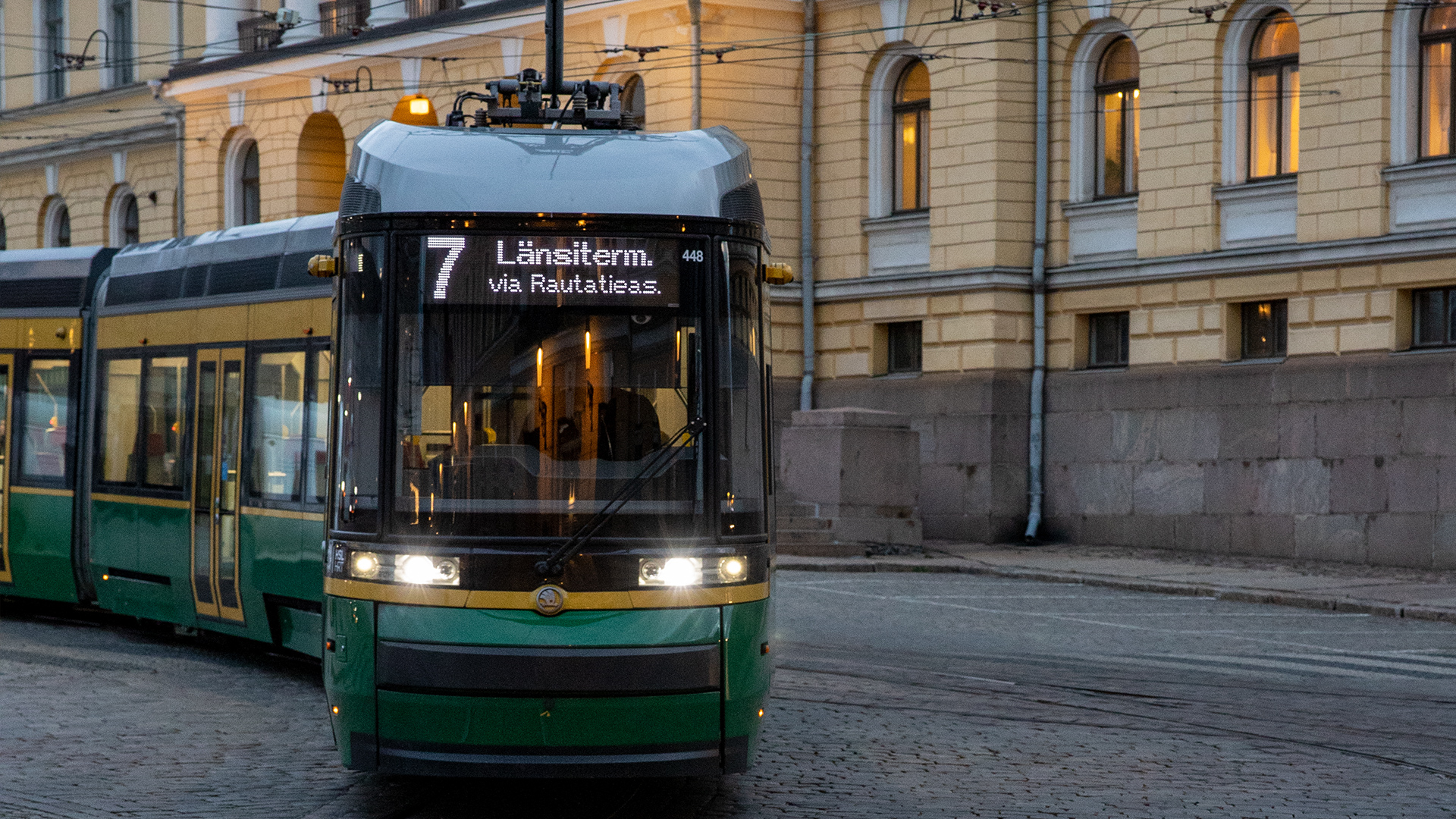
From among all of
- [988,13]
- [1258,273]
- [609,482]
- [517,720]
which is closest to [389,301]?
[609,482]

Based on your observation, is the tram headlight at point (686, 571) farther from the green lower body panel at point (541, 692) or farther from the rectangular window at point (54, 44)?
the rectangular window at point (54, 44)

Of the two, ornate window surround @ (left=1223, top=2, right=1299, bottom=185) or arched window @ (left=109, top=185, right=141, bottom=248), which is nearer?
ornate window surround @ (left=1223, top=2, right=1299, bottom=185)

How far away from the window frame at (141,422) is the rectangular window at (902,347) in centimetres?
1600

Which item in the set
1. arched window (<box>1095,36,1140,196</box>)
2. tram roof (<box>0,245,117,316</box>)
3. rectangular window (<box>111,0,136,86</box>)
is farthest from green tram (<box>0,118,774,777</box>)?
rectangular window (<box>111,0,136,86</box>)

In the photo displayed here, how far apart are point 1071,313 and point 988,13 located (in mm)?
4419

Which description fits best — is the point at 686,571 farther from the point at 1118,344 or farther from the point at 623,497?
the point at 1118,344

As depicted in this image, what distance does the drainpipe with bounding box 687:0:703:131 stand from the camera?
29.0 metres

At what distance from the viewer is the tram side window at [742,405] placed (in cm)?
774

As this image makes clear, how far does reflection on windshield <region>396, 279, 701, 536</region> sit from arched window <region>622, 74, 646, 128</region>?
22926 mm

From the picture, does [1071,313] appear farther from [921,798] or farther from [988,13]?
[921,798]

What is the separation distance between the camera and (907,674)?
13.0m

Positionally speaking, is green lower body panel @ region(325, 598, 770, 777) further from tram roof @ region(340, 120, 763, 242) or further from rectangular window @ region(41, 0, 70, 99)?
rectangular window @ region(41, 0, 70, 99)

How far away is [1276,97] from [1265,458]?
473cm

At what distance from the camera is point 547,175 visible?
7.92 meters
